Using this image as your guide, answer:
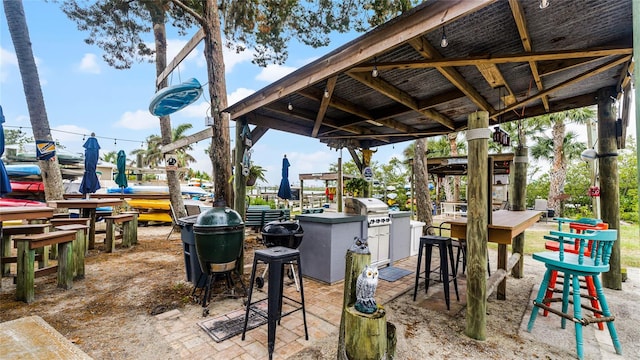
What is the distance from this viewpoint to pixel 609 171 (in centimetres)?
379

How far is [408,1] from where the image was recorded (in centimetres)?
657

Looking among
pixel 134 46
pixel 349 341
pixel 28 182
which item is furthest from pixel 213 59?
pixel 28 182

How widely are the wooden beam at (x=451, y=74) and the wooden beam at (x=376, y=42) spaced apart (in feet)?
0.48

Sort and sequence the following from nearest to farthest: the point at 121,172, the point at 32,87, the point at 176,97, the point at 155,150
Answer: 1. the point at 176,97
2. the point at 32,87
3. the point at 121,172
4. the point at 155,150

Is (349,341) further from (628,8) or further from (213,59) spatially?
(213,59)

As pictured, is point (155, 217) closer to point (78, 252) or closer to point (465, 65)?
point (78, 252)

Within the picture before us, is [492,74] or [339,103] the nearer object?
[492,74]

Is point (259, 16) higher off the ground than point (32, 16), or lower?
higher

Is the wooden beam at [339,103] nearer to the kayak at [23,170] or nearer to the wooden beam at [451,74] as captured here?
the wooden beam at [451,74]

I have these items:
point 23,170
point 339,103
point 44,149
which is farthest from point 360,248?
point 23,170

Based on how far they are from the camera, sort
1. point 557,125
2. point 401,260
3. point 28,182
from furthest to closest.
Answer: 1. point 557,125
2. point 28,182
3. point 401,260

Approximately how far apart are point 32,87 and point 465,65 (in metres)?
8.28

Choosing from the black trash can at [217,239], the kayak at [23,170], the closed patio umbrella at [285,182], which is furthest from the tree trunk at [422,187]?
the kayak at [23,170]

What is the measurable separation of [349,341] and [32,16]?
916 centimetres
